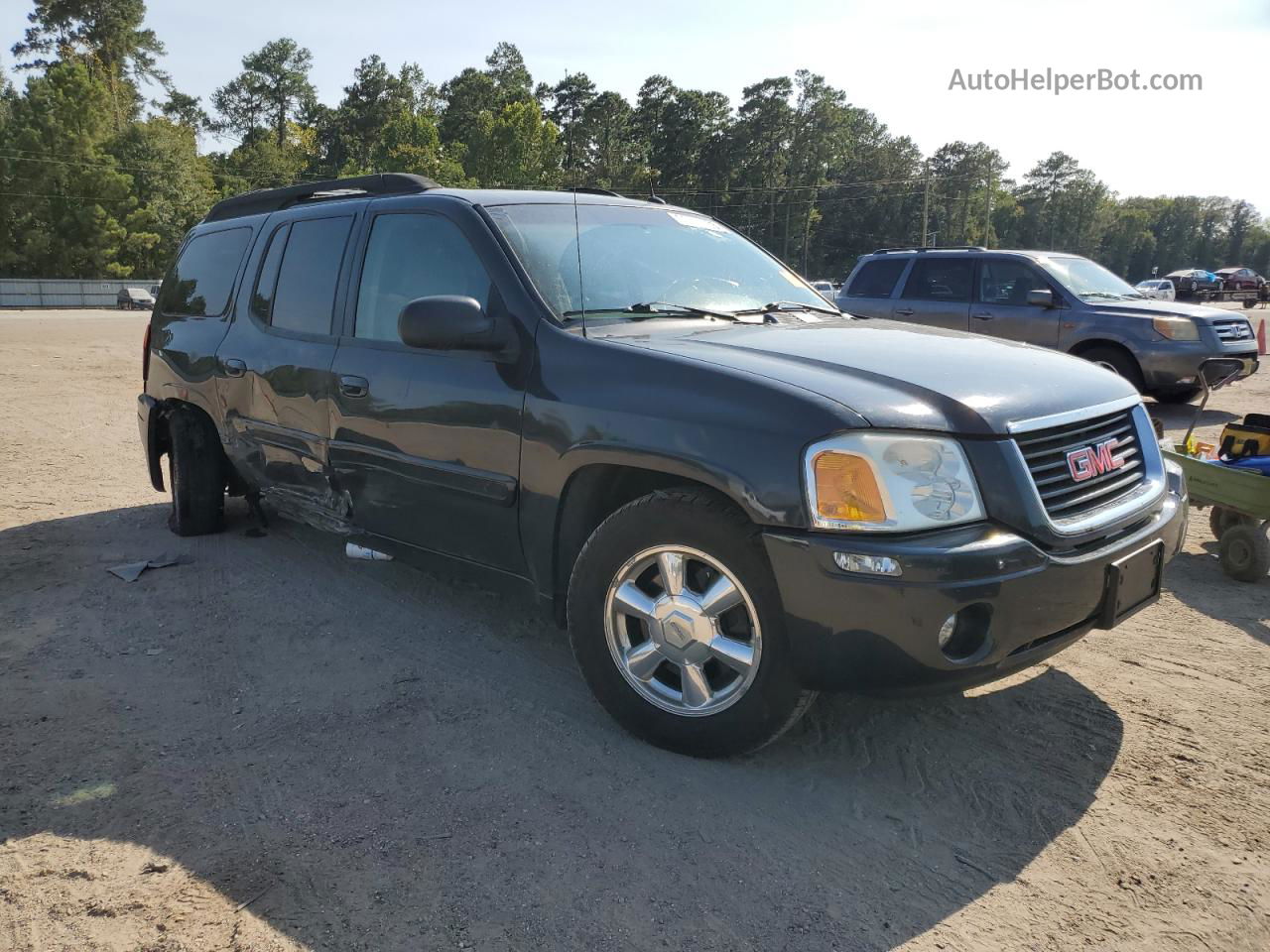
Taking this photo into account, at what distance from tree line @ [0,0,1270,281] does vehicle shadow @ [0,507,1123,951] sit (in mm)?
52204

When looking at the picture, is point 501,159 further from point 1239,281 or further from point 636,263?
point 636,263

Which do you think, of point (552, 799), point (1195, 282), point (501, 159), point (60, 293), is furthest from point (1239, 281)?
point (60, 293)

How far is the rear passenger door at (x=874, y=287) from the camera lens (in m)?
11.4

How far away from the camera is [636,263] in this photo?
3838 mm

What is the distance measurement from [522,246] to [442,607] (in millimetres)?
1790

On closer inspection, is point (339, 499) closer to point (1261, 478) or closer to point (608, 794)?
point (608, 794)

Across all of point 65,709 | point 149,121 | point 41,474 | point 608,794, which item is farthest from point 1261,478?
point 149,121

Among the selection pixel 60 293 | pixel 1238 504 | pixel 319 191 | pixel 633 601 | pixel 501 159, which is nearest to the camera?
pixel 633 601

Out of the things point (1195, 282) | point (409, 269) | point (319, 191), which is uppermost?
point (1195, 282)

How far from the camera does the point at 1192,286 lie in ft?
152

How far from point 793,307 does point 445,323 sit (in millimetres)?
1543

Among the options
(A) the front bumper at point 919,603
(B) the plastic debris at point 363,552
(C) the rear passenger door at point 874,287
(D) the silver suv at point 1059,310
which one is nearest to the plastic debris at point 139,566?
(B) the plastic debris at point 363,552

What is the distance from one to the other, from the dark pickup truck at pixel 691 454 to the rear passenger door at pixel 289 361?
0.08ft

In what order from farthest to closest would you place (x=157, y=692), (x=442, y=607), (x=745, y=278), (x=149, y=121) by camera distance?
1. (x=149, y=121)
2. (x=442, y=607)
3. (x=745, y=278)
4. (x=157, y=692)
